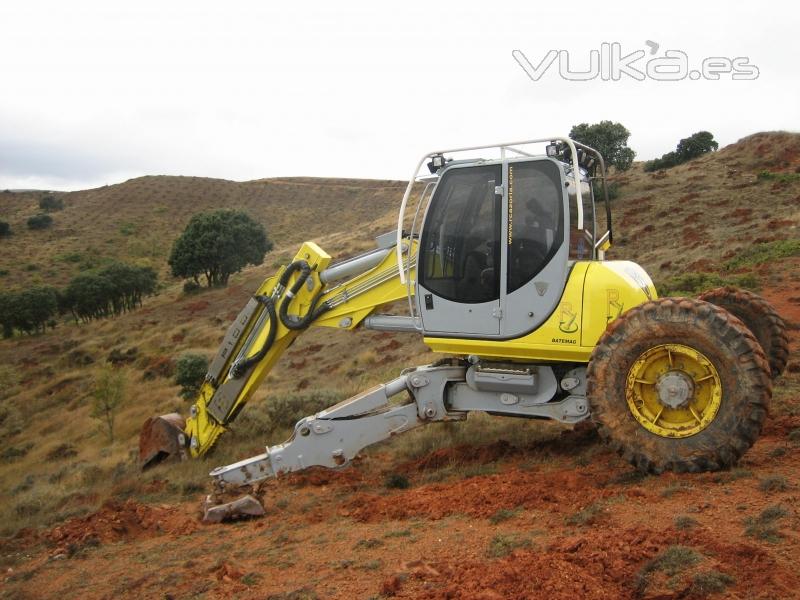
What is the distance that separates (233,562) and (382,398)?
2.35 m

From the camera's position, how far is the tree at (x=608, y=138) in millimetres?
37062

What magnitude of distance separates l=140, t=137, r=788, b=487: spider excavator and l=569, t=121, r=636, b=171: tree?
1261 inches

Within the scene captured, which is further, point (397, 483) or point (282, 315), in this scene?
point (282, 315)

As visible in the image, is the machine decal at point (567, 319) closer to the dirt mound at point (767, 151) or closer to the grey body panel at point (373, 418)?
the grey body panel at point (373, 418)

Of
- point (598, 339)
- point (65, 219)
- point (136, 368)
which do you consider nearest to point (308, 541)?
point (598, 339)

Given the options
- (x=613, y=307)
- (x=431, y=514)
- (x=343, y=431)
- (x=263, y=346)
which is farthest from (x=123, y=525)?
(x=613, y=307)

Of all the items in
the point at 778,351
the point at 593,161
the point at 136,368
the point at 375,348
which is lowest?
the point at 136,368

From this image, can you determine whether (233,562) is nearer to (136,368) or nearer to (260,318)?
(260,318)

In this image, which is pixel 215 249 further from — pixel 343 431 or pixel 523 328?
pixel 523 328

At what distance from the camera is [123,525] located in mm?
7020

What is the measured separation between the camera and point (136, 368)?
1037 inches

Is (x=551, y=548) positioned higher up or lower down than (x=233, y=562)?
higher up

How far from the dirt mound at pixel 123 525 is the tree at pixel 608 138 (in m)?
33.8

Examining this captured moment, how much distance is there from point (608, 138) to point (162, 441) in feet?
111
